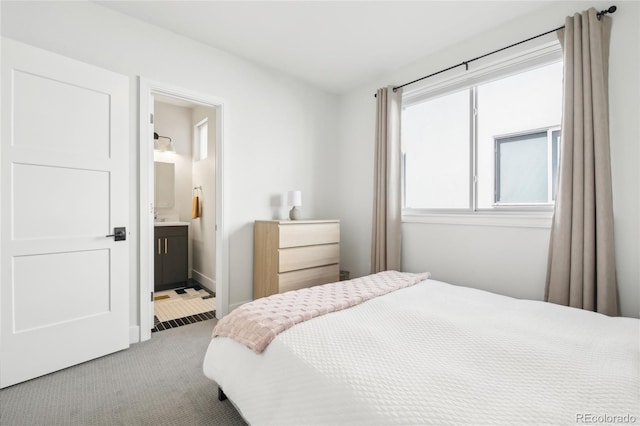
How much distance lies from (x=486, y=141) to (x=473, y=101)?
400 millimetres

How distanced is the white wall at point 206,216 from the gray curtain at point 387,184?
6.67ft

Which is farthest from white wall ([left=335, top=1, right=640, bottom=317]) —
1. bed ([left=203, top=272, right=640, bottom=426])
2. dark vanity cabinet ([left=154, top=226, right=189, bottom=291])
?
dark vanity cabinet ([left=154, top=226, right=189, bottom=291])

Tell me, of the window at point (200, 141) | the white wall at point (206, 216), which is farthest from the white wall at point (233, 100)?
the window at point (200, 141)

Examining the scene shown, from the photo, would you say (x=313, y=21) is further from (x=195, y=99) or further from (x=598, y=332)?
(x=598, y=332)

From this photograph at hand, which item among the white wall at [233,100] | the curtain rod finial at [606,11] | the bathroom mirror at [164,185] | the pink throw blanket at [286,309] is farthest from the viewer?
the bathroom mirror at [164,185]

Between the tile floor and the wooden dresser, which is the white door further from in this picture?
the wooden dresser

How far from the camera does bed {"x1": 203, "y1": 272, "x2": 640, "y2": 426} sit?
2.74 ft

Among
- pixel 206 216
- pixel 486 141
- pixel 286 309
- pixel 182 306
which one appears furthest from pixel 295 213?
pixel 486 141

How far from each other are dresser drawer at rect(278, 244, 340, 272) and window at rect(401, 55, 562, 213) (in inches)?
38.9

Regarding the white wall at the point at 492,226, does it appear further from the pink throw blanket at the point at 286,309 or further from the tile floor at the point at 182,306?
the tile floor at the point at 182,306

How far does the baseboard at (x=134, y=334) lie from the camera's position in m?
2.36

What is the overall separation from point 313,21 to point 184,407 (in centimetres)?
286

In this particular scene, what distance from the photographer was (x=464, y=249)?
2.68 metres

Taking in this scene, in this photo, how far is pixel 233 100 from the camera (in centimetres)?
299
